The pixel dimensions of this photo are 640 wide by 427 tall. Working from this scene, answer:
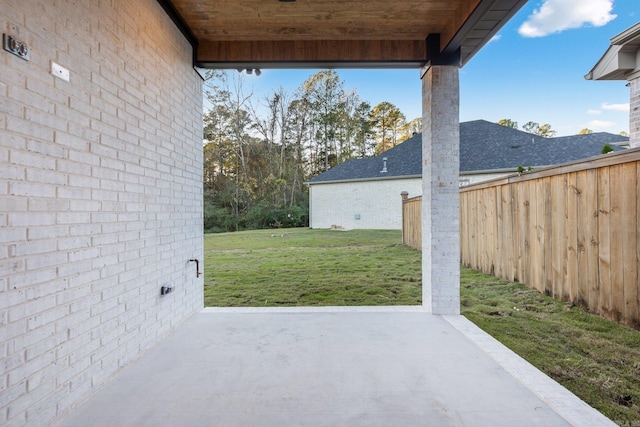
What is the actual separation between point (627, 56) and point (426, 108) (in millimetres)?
3128

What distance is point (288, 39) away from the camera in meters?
3.59

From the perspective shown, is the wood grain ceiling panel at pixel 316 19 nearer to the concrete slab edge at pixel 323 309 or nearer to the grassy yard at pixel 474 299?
the grassy yard at pixel 474 299

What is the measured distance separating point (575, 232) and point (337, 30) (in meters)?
3.11

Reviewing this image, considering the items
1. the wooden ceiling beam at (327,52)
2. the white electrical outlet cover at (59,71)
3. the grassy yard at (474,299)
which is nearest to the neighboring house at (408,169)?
the grassy yard at (474,299)

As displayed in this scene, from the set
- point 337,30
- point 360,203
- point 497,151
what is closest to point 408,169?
point 360,203

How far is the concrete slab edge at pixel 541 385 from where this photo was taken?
1749 millimetres

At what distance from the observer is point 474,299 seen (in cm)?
399

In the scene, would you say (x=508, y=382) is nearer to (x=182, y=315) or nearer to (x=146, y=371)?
(x=146, y=371)

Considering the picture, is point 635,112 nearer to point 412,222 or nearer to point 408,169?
point 412,222

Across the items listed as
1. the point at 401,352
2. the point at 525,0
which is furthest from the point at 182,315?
the point at 525,0

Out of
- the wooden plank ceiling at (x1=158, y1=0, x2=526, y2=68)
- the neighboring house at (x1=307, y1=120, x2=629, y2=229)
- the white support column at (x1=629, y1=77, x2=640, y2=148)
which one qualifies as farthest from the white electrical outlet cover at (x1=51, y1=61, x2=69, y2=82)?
the neighboring house at (x1=307, y1=120, x2=629, y2=229)

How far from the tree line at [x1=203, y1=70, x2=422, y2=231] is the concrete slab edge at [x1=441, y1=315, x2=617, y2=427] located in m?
15.2

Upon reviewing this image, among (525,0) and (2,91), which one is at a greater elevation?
(525,0)

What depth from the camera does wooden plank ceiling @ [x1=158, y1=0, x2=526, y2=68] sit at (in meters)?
2.92
